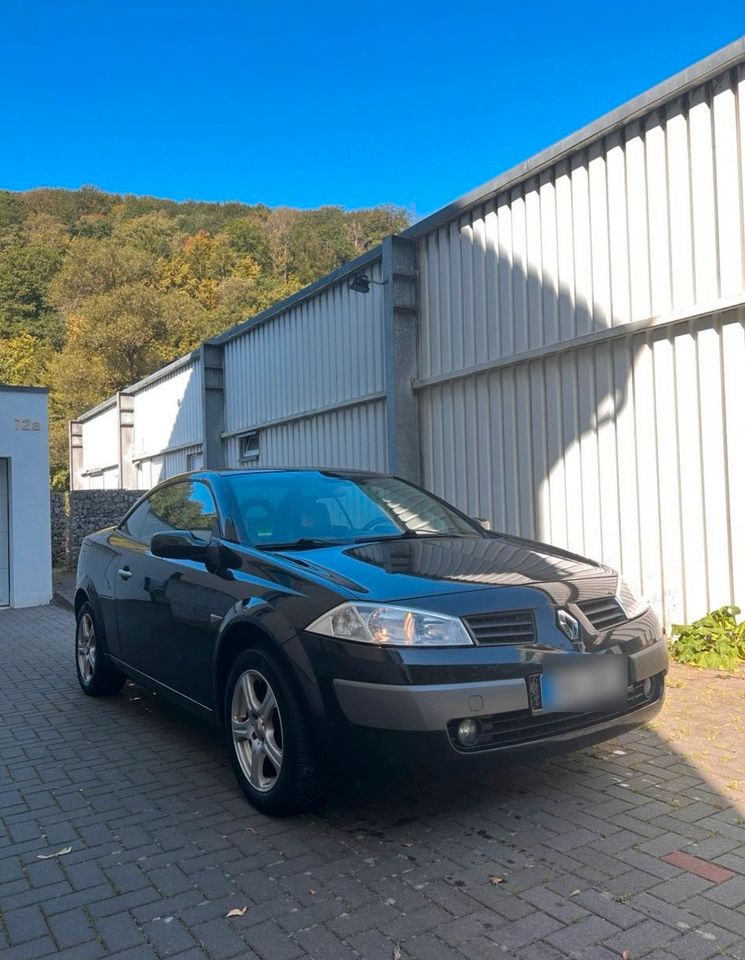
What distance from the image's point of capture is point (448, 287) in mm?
9641

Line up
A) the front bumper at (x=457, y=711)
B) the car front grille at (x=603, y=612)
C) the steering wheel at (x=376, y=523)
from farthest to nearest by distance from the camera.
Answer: the steering wheel at (x=376, y=523), the car front grille at (x=603, y=612), the front bumper at (x=457, y=711)

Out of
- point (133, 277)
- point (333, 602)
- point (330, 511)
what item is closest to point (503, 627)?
point (333, 602)

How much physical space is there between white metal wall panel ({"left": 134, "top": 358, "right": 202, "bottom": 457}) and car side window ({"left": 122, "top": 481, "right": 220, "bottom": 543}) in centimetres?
1153

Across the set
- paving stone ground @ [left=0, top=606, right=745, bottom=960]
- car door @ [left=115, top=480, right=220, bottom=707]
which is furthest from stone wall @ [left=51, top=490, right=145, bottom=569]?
paving stone ground @ [left=0, top=606, right=745, bottom=960]

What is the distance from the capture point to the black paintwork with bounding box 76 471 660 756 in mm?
3270

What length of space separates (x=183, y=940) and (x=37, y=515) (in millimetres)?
10444

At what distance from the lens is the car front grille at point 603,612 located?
3.62 metres

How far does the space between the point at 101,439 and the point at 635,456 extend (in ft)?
70.3

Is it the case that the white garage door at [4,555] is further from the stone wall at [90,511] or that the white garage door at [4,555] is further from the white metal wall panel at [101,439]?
the white metal wall panel at [101,439]

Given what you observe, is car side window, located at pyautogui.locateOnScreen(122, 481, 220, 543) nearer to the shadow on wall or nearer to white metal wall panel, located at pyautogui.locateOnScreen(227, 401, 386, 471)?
the shadow on wall

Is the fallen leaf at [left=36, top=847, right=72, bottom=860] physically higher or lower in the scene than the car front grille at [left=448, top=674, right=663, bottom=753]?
lower

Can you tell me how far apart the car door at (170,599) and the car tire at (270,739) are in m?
0.33

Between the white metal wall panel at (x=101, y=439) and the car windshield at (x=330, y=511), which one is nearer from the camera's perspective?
the car windshield at (x=330, y=511)

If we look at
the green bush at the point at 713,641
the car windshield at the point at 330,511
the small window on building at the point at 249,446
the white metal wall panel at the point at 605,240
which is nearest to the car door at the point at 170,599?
the car windshield at the point at 330,511
